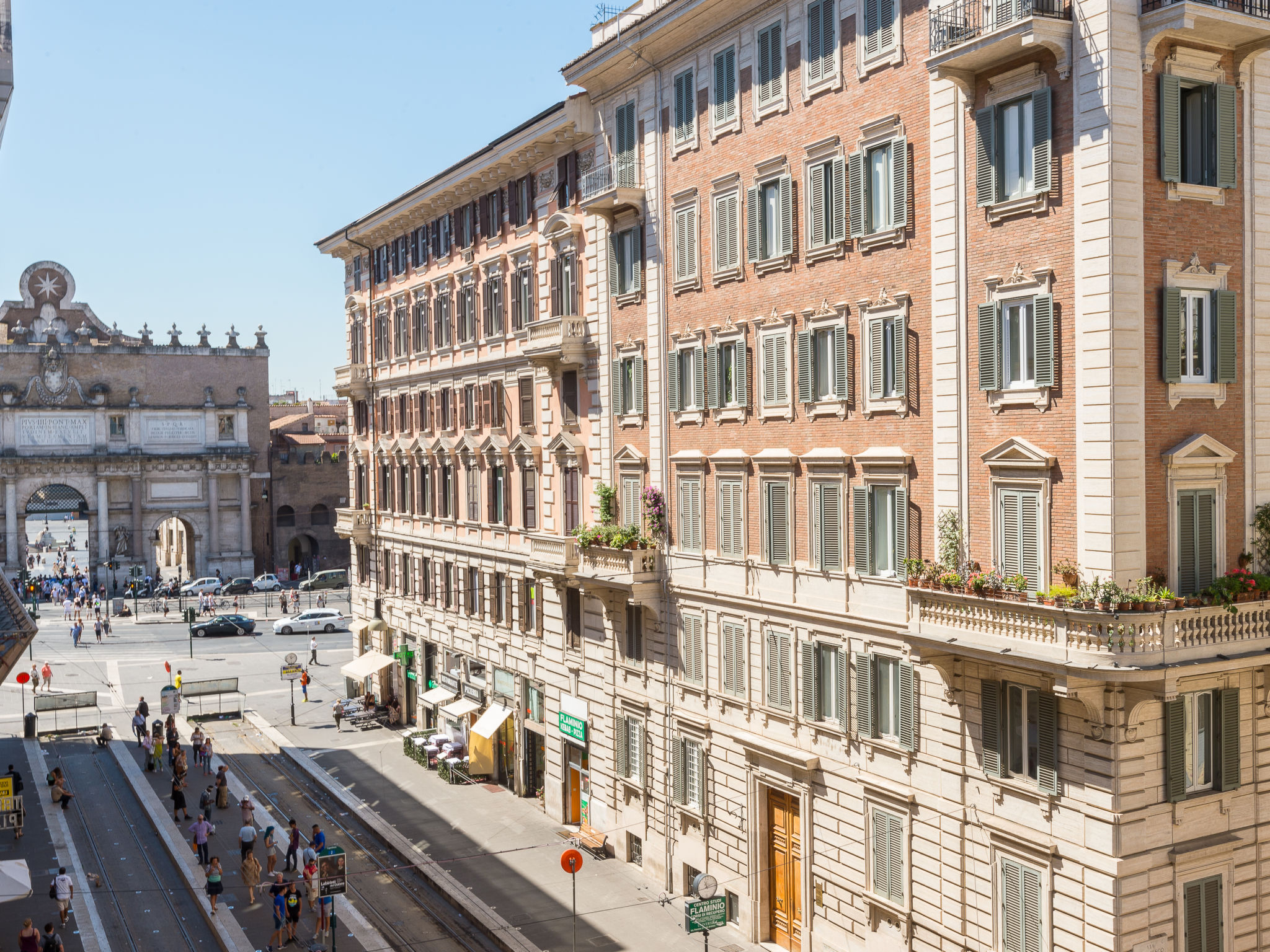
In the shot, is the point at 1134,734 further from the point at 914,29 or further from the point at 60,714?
the point at 60,714

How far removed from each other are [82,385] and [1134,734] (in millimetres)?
98609

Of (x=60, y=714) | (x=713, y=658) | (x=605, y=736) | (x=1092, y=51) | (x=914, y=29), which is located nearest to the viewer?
(x=1092, y=51)

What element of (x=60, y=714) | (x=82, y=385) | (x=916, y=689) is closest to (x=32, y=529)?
(x=82, y=385)

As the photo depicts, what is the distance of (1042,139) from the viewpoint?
2147cm

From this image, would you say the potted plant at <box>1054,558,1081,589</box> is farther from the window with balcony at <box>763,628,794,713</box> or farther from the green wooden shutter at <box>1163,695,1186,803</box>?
the window with balcony at <box>763,628,794,713</box>

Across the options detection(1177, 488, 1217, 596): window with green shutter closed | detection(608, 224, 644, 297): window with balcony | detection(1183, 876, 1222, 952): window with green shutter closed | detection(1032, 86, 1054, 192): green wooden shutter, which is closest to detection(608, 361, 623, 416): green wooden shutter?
detection(608, 224, 644, 297): window with balcony

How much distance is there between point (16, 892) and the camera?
2623 centimetres

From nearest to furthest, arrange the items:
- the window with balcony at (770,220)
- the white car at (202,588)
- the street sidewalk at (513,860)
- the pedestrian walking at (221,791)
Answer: the window with balcony at (770,220)
the street sidewalk at (513,860)
the pedestrian walking at (221,791)
the white car at (202,588)

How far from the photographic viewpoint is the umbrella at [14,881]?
25969 millimetres

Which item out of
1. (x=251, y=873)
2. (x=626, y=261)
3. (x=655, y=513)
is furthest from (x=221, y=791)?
(x=626, y=261)

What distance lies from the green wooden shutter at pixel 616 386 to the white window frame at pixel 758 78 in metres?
9.46

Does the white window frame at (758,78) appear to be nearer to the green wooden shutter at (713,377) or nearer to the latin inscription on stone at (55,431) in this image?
the green wooden shutter at (713,377)

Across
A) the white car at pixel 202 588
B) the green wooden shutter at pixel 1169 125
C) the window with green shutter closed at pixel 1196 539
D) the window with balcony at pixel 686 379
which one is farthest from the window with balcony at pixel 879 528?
the white car at pixel 202 588

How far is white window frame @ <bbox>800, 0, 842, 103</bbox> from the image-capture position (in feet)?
87.6
